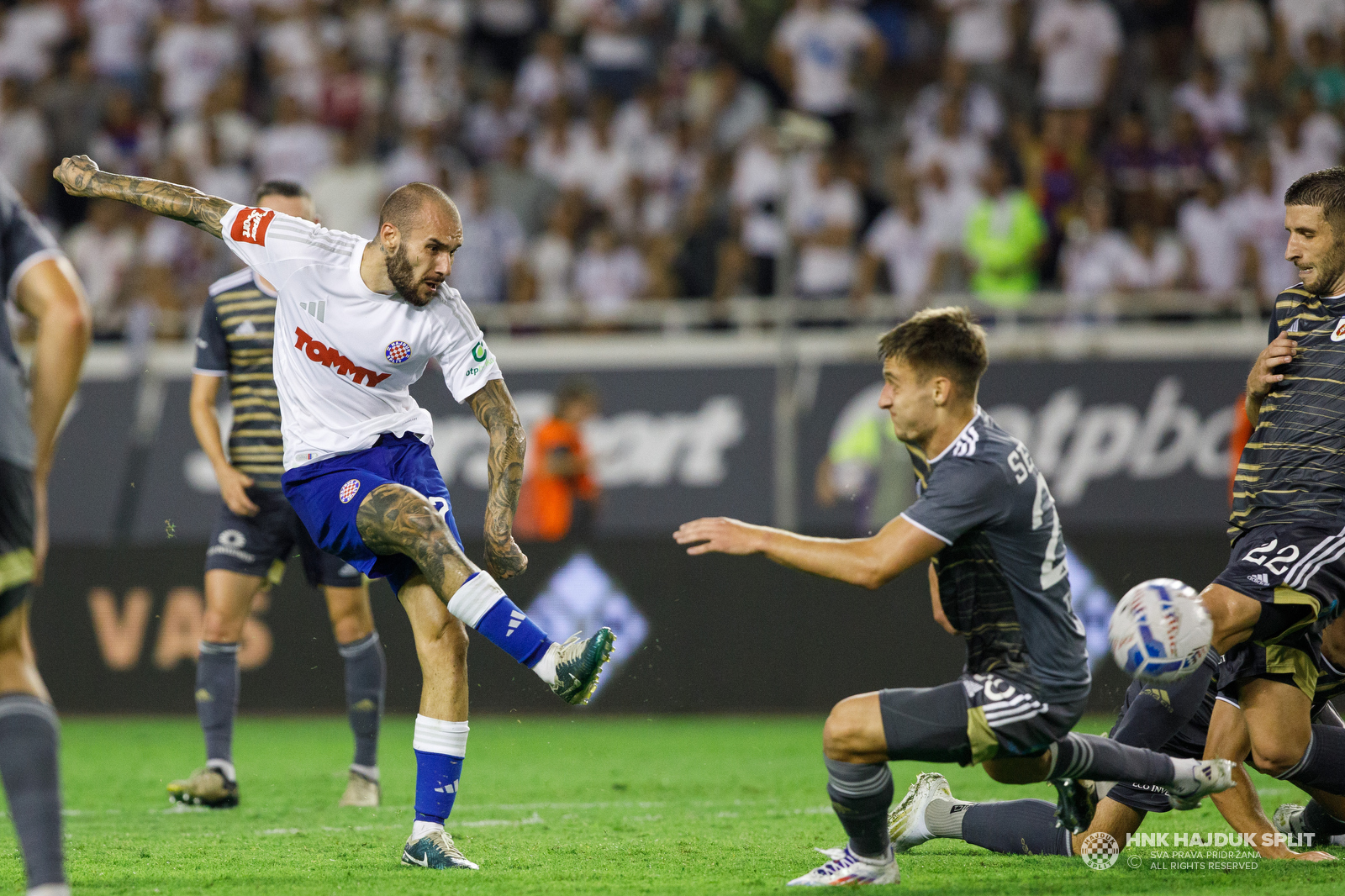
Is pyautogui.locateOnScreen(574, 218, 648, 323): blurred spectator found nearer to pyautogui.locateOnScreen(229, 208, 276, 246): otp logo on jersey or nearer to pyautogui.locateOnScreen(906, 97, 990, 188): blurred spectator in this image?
pyautogui.locateOnScreen(906, 97, 990, 188): blurred spectator

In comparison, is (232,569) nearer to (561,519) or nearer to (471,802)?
(471,802)

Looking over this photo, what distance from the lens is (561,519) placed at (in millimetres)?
→ 12688

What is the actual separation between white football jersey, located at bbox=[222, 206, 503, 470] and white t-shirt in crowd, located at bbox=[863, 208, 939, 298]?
8874 millimetres

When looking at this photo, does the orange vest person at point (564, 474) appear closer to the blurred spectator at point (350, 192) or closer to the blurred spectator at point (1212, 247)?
the blurred spectator at point (350, 192)

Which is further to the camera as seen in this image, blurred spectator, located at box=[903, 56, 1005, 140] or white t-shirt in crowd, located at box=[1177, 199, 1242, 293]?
blurred spectator, located at box=[903, 56, 1005, 140]

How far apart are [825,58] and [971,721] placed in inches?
483

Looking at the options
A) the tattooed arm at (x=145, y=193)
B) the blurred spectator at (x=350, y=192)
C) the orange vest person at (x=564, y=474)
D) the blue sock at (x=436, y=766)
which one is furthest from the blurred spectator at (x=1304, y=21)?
the blue sock at (x=436, y=766)

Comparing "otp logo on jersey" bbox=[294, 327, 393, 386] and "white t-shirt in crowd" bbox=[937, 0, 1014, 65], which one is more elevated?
"white t-shirt in crowd" bbox=[937, 0, 1014, 65]

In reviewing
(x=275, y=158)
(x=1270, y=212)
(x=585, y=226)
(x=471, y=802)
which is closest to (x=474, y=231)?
(x=585, y=226)

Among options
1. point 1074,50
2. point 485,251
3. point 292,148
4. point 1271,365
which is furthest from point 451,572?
point 1074,50

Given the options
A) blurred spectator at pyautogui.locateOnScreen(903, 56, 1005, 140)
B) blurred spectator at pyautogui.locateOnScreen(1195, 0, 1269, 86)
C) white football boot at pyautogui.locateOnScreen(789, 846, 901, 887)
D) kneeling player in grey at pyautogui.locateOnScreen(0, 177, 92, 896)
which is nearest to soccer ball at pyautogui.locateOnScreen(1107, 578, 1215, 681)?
white football boot at pyautogui.locateOnScreen(789, 846, 901, 887)

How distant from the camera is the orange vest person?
12531 mm

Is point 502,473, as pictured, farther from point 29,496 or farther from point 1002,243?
point 1002,243

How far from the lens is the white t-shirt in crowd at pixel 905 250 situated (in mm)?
13984
